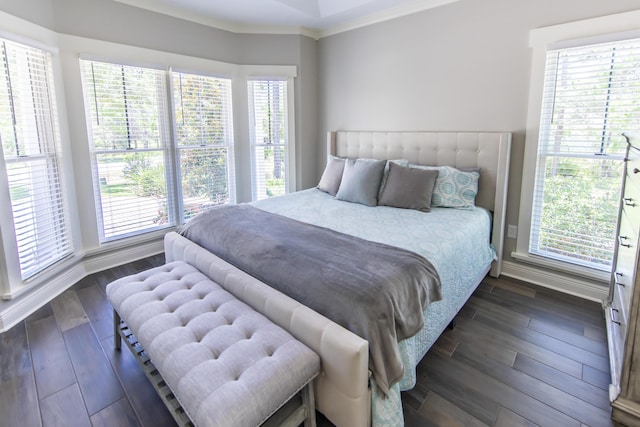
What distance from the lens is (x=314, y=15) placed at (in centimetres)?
377

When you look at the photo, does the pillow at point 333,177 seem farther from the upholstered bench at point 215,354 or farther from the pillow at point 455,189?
the upholstered bench at point 215,354

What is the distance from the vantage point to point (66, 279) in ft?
9.62

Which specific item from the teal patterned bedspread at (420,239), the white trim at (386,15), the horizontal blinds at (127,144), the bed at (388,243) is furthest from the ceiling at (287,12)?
the teal patterned bedspread at (420,239)

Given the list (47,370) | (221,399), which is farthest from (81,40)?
(221,399)

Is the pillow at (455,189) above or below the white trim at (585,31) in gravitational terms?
below

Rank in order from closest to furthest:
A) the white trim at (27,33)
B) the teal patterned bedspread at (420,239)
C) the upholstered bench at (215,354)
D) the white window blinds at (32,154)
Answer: the upholstered bench at (215,354) → the teal patterned bedspread at (420,239) → the white trim at (27,33) → the white window blinds at (32,154)

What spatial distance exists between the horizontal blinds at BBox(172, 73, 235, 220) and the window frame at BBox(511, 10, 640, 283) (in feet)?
10.5

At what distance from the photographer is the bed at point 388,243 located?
1.43 m

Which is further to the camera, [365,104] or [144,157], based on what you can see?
[365,104]

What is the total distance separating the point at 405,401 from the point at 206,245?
5.32ft

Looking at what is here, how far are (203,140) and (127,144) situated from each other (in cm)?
84

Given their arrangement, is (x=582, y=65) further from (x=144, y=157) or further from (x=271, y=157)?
(x=144, y=157)

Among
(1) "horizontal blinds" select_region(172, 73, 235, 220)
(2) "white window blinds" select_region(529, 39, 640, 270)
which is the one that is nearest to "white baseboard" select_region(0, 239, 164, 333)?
(1) "horizontal blinds" select_region(172, 73, 235, 220)

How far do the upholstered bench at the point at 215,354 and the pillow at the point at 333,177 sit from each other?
6.24 ft
